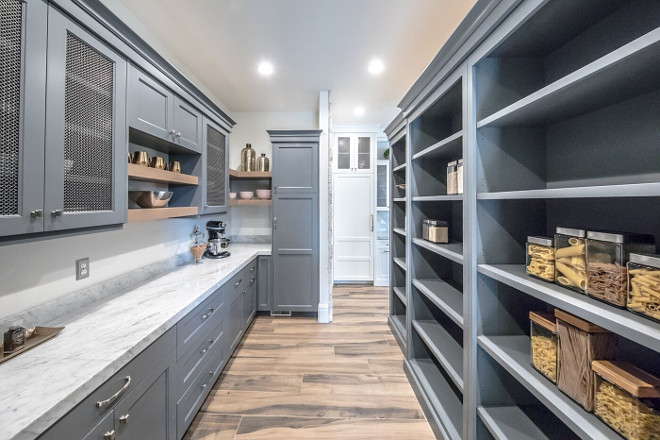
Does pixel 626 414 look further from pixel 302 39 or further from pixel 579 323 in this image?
pixel 302 39

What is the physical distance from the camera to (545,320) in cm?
102

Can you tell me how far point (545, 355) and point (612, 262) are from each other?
444 millimetres

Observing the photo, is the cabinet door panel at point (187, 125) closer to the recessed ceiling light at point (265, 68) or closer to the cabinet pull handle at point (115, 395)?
the recessed ceiling light at point (265, 68)

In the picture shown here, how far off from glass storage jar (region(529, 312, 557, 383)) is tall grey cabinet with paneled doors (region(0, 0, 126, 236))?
6.73ft

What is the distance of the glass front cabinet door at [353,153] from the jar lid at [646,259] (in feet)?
12.9

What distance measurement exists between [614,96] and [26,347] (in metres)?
2.43

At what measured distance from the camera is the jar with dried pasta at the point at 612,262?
771mm

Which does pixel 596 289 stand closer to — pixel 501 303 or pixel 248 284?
pixel 501 303

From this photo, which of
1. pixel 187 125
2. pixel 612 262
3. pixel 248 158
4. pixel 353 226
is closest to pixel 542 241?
pixel 612 262

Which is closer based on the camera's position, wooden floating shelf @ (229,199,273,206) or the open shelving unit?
the open shelving unit

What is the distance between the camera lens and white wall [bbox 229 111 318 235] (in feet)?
12.8

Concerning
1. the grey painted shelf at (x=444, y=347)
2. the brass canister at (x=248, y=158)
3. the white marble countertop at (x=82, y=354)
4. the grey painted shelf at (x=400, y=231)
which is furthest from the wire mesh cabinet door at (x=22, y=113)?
the brass canister at (x=248, y=158)

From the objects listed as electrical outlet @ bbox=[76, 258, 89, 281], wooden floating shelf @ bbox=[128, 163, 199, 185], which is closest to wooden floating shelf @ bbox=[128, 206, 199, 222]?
wooden floating shelf @ bbox=[128, 163, 199, 185]

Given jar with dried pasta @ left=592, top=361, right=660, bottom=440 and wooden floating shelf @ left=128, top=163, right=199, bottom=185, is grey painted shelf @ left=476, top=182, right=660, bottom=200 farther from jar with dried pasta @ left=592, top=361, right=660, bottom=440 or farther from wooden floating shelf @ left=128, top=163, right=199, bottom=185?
wooden floating shelf @ left=128, top=163, right=199, bottom=185
